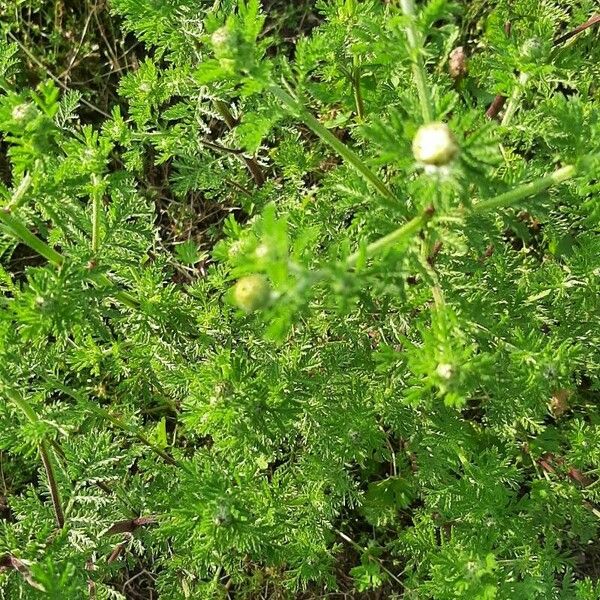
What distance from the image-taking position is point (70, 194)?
2.64 metres

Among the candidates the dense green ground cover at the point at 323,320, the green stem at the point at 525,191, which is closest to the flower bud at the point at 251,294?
the dense green ground cover at the point at 323,320

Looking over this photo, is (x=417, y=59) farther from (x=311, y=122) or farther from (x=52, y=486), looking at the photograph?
(x=52, y=486)

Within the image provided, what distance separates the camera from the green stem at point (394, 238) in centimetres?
187

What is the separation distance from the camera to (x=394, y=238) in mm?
1933

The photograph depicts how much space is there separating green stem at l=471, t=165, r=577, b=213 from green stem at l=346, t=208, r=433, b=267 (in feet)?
0.50

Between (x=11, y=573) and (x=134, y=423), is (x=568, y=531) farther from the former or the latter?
(x=11, y=573)

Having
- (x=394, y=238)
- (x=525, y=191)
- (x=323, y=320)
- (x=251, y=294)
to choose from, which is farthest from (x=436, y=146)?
(x=323, y=320)

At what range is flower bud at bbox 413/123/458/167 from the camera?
1759 mm

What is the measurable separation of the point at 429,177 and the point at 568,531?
2456 millimetres

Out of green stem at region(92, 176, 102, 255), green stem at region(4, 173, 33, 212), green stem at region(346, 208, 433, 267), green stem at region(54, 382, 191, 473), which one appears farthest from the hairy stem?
green stem at region(346, 208, 433, 267)

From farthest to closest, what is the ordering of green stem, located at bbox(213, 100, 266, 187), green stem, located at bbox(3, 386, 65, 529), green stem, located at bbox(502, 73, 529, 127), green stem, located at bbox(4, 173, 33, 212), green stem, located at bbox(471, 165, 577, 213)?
green stem, located at bbox(213, 100, 266, 187) → green stem, located at bbox(3, 386, 65, 529) → green stem, located at bbox(502, 73, 529, 127) → green stem, located at bbox(4, 173, 33, 212) → green stem, located at bbox(471, 165, 577, 213)

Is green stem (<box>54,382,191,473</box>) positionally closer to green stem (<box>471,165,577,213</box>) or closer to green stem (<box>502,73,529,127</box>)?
green stem (<box>471,165,577,213</box>)

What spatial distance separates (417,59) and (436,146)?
317 mm

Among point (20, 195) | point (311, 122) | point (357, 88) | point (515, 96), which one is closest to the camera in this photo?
point (311, 122)
